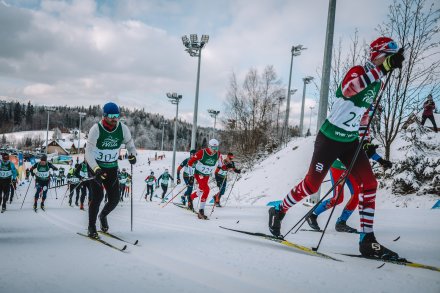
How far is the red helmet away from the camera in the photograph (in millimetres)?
2883

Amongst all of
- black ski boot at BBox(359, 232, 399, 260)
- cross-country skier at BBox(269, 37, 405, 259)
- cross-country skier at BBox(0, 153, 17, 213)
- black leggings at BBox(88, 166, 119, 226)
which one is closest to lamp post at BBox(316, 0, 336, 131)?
cross-country skier at BBox(269, 37, 405, 259)

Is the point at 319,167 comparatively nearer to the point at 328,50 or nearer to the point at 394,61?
the point at 394,61

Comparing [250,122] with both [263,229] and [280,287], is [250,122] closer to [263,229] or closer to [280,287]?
[263,229]

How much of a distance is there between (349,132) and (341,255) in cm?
130

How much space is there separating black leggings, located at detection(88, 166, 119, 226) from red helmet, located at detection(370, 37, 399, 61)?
3543mm

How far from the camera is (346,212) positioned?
13.4ft

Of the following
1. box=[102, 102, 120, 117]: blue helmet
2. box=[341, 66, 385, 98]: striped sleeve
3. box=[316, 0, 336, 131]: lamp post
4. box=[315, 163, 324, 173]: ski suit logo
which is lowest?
box=[315, 163, 324, 173]: ski suit logo

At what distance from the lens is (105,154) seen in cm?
388

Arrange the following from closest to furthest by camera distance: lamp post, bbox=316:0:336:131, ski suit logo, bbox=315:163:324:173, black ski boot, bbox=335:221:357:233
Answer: ski suit logo, bbox=315:163:324:173 < black ski boot, bbox=335:221:357:233 < lamp post, bbox=316:0:336:131

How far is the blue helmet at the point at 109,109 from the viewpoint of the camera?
375cm

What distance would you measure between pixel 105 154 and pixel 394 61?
3.57 m

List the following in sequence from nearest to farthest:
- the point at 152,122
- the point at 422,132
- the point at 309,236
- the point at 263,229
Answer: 1. the point at 309,236
2. the point at 263,229
3. the point at 422,132
4. the point at 152,122

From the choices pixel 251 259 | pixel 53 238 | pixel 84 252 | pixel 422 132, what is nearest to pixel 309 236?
pixel 251 259

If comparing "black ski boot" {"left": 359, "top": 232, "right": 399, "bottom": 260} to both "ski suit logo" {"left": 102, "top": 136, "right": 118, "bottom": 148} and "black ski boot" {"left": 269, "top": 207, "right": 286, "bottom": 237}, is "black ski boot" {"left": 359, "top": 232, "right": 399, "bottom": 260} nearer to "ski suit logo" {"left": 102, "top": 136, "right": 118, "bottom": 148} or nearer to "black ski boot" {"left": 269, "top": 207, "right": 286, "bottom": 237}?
"black ski boot" {"left": 269, "top": 207, "right": 286, "bottom": 237}
